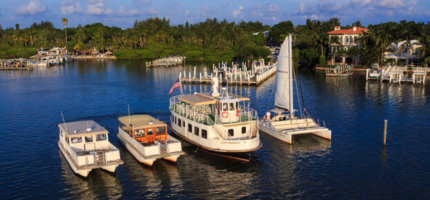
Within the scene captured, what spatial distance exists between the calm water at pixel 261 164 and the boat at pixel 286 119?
4.22 feet

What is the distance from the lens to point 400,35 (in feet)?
392

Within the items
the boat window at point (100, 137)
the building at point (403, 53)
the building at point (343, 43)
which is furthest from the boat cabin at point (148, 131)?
the building at point (343, 43)

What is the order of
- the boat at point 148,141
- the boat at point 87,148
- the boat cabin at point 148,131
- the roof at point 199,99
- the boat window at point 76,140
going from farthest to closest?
the roof at point 199,99 → the boat cabin at point 148,131 → the boat window at point 76,140 → the boat at point 148,141 → the boat at point 87,148

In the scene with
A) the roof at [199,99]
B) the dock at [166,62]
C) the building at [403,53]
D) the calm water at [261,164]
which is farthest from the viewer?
the dock at [166,62]

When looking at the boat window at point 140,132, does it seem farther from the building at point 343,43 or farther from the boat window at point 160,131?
the building at point 343,43

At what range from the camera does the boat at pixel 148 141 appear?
3419 centimetres

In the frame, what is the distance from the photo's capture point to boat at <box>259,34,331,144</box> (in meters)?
43.1

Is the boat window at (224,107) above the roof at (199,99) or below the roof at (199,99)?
below

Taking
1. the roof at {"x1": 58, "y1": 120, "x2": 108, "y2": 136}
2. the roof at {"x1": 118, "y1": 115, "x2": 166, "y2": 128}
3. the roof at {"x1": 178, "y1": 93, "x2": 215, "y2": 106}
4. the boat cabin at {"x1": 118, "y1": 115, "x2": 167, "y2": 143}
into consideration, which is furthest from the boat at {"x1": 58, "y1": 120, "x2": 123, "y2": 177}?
the roof at {"x1": 178, "y1": 93, "x2": 215, "y2": 106}

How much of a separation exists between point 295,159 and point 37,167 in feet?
84.4

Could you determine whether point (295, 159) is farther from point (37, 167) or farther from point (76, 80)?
point (76, 80)

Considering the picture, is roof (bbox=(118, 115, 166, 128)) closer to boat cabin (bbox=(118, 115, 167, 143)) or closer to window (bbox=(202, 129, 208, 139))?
boat cabin (bbox=(118, 115, 167, 143))

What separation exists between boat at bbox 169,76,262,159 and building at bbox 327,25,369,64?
89.2 metres

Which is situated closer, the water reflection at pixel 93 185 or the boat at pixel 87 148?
the water reflection at pixel 93 185
